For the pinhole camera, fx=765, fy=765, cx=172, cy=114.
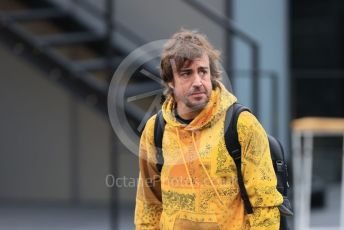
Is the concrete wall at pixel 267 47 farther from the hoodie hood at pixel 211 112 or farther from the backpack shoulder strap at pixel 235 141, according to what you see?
the backpack shoulder strap at pixel 235 141

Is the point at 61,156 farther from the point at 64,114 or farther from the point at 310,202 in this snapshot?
the point at 310,202

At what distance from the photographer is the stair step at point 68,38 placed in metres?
8.44

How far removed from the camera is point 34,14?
8844 mm

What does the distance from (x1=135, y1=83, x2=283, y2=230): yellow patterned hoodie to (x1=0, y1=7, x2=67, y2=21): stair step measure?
5615 millimetres

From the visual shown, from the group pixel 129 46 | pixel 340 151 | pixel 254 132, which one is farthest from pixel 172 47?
pixel 340 151

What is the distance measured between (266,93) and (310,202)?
4.97ft

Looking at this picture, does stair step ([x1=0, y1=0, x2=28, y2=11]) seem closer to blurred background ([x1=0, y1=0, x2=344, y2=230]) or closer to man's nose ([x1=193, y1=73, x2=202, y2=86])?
blurred background ([x1=0, y1=0, x2=344, y2=230])

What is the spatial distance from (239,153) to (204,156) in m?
0.14

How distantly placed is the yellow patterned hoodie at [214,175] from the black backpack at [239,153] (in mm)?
20

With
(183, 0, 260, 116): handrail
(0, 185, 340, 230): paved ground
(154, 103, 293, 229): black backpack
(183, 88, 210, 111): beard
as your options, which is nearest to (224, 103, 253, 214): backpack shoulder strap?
(154, 103, 293, 229): black backpack

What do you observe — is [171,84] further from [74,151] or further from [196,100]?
[74,151]

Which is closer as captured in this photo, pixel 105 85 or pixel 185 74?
pixel 185 74

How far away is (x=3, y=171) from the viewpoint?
10664 mm

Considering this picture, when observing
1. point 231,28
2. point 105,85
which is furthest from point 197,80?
point 105,85
